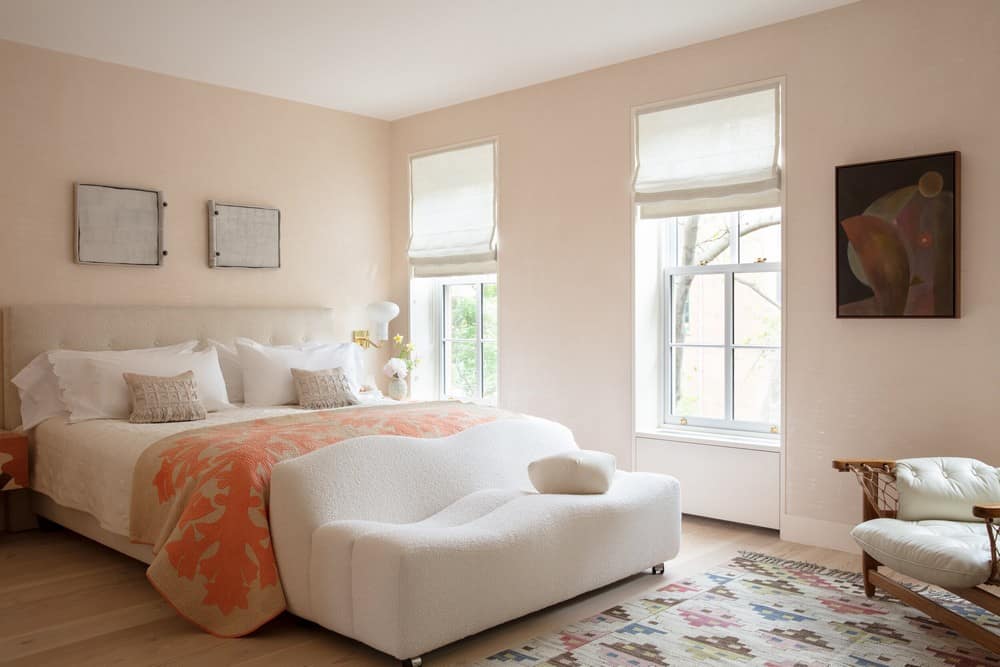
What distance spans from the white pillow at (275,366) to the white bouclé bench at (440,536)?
1632 mm

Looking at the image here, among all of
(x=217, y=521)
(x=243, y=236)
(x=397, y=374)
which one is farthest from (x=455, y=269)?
(x=217, y=521)

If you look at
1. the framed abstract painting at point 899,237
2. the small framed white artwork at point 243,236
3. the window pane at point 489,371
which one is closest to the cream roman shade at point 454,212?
the window pane at point 489,371

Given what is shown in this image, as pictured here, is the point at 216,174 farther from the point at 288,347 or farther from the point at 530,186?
the point at 530,186

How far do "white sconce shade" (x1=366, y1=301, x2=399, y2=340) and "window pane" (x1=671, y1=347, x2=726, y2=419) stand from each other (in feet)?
6.83

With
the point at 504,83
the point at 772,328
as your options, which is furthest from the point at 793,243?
the point at 504,83

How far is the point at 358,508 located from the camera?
314cm

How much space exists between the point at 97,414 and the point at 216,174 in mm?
1813

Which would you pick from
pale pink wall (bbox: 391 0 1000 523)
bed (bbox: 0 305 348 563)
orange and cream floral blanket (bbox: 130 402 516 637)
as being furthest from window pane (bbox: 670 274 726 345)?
bed (bbox: 0 305 348 563)

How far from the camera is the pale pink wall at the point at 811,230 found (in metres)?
3.70

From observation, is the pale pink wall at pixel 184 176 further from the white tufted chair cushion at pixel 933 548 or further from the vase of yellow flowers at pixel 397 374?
the white tufted chair cushion at pixel 933 548

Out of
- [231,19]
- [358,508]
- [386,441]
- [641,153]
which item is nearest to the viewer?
[358,508]

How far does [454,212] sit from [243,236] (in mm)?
1452

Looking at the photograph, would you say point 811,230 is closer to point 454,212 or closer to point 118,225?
point 454,212

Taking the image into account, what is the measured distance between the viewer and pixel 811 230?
165 inches
